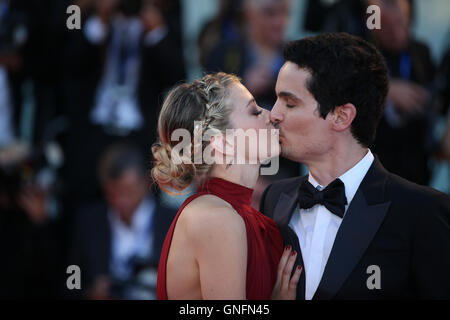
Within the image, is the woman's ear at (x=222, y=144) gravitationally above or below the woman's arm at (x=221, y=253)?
above

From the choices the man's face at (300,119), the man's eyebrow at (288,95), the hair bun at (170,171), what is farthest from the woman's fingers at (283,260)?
the man's eyebrow at (288,95)

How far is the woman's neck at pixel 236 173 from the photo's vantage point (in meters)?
2.67

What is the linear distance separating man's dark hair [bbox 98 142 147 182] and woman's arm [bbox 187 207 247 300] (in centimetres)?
306

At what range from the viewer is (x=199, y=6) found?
5445mm

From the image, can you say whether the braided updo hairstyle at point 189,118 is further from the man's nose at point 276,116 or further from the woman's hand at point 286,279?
the woman's hand at point 286,279

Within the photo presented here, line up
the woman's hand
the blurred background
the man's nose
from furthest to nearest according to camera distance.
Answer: the blurred background, the man's nose, the woman's hand

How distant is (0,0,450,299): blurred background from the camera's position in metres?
4.66

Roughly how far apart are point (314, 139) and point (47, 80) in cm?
399

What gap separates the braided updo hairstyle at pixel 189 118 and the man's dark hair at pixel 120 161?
8.81 ft

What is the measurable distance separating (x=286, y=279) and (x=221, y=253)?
35 cm

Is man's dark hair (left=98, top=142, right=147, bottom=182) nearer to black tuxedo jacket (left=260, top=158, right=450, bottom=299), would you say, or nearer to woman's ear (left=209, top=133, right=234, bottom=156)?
woman's ear (left=209, top=133, right=234, bottom=156)

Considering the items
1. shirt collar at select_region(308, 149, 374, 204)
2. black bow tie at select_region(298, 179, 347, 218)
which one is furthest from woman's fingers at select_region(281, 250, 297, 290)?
shirt collar at select_region(308, 149, 374, 204)

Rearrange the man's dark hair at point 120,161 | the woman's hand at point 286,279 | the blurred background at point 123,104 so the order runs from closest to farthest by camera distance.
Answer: the woman's hand at point 286,279, the blurred background at point 123,104, the man's dark hair at point 120,161
